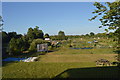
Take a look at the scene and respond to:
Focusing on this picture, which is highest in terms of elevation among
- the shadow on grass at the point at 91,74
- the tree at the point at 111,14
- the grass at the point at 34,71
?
the tree at the point at 111,14

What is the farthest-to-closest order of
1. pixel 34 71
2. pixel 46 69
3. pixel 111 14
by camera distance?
pixel 46 69
pixel 34 71
pixel 111 14

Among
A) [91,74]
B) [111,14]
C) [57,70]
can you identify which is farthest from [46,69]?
[111,14]

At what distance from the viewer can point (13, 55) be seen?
19219mm

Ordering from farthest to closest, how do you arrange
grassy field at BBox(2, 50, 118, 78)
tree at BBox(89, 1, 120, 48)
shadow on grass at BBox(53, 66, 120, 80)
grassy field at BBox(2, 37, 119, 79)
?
grassy field at BBox(2, 50, 118, 78)
grassy field at BBox(2, 37, 119, 79)
shadow on grass at BBox(53, 66, 120, 80)
tree at BBox(89, 1, 120, 48)

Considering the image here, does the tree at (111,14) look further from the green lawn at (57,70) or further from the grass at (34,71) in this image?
the grass at (34,71)

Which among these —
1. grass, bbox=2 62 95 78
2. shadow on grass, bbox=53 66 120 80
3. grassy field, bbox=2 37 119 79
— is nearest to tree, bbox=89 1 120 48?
grassy field, bbox=2 37 119 79

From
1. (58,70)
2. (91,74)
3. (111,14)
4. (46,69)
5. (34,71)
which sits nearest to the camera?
(111,14)

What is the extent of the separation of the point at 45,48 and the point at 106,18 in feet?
64.1

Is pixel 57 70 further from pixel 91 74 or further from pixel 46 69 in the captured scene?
pixel 91 74

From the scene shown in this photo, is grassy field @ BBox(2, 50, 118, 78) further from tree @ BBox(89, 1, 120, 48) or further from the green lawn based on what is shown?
tree @ BBox(89, 1, 120, 48)

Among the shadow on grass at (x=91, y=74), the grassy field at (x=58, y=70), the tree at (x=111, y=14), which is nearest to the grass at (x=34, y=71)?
the grassy field at (x=58, y=70)

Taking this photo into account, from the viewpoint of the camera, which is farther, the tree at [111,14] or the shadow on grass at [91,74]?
the shadow on grass at [91,74]

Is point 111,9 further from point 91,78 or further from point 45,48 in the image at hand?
point 45,48

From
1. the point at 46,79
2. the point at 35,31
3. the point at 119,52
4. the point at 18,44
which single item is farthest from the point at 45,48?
the point at 35,31
